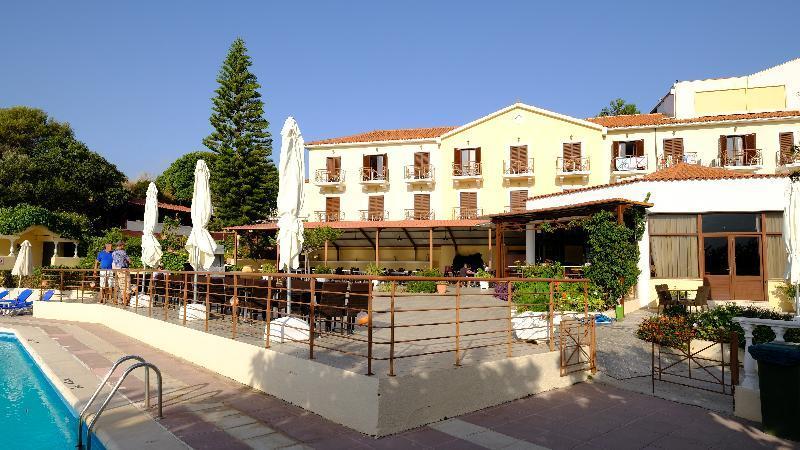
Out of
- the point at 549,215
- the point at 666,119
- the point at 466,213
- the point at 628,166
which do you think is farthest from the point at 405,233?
the point at 666,119

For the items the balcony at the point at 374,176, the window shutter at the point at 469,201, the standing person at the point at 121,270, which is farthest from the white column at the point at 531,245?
the standing person at the point at 121,270

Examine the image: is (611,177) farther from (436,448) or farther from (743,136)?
(436,448)

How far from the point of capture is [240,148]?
31.6 meters

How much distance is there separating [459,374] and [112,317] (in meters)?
9.42

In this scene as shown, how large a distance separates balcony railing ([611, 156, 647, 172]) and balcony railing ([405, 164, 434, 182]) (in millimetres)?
9769

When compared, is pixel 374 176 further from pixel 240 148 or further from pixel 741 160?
pixel 741 160

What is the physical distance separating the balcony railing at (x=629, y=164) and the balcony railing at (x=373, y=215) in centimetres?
1273

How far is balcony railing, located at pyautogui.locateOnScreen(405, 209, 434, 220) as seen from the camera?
95.5 ft

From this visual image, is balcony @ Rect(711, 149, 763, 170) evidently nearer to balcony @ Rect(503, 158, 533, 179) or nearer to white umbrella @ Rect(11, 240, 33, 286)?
balcony @ Rect(503, 158, 533, 179)

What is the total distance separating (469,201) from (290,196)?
21.2 metres

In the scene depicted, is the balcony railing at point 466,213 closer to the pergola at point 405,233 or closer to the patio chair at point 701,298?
the pergola at point 405,233

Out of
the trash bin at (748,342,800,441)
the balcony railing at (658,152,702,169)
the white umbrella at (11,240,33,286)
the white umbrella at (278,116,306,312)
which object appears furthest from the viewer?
the balcony railing at (658,152,702,169)

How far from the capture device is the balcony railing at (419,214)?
95.5 ft

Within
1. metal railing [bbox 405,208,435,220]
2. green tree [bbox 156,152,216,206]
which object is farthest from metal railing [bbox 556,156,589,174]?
green tree [bbox 156,152,216,206]
